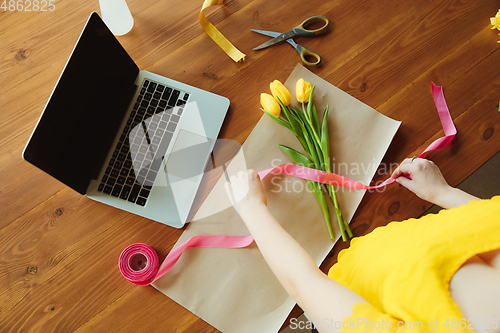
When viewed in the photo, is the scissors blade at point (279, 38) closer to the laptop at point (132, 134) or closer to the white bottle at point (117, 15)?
the laptop at point (132, 134)

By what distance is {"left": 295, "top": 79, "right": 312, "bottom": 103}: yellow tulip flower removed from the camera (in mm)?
756

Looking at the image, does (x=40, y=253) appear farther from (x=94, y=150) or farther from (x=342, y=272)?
(x=342, y=272)

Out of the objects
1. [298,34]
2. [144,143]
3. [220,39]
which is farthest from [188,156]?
[298,34]

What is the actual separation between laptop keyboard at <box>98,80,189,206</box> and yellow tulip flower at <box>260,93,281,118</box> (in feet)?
0.65

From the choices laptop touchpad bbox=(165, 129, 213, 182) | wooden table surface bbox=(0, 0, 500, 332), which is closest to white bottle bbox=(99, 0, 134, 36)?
wooden table surface bbox=(0, 0, 500, 332)

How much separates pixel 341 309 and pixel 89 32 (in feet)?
2.29

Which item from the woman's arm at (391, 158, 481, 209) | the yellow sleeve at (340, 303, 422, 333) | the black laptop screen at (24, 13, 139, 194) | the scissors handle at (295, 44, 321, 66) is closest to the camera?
the yellow sleeve at (340, 303, 422, 333)

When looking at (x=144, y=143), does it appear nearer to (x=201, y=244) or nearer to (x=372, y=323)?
(x=201, y=244)

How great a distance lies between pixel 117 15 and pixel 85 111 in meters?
0.31

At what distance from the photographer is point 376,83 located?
0.80 m

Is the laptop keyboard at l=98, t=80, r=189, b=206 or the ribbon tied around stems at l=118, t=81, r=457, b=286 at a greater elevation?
the laptop keyboard at l=98, t=80, r=189, b=206

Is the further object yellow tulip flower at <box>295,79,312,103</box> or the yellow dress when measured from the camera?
yellow tulip flower at <box>295,79,312,103</box>

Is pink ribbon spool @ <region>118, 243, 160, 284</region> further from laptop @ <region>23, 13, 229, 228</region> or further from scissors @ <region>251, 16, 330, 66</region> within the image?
scissors @ <region>251, 16, 330, 66</region>

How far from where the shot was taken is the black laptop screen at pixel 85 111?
0.57 meters
